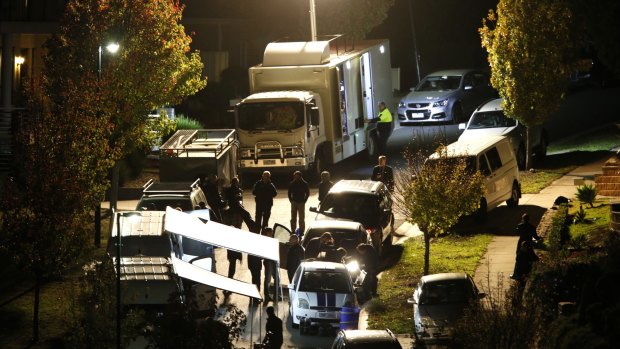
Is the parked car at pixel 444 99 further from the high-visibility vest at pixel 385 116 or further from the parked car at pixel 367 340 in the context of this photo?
the parked car at pixel 367 340

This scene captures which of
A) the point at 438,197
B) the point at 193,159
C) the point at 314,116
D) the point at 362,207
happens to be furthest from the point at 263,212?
the point at 314,116

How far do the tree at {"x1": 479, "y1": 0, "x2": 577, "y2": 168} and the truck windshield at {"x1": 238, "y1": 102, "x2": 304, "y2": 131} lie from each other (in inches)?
243

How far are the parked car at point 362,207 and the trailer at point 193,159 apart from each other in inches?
199

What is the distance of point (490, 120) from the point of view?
1549 inches

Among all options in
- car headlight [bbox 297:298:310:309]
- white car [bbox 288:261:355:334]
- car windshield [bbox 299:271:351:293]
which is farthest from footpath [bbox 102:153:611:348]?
car windshield [bbox 299:271:351:293]

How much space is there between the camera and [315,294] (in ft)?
74.5

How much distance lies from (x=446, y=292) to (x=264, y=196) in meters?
8.73

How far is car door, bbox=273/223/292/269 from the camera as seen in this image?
2559 cm

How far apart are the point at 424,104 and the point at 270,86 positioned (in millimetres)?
10200

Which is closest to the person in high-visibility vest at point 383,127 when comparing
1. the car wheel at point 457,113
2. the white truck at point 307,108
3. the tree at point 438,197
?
the white truck at point 307,108

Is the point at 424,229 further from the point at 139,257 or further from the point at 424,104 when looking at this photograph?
the point at 424,104

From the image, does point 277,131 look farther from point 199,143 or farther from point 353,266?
point 353,266

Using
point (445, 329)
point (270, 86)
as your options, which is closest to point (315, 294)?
point (445, 329)

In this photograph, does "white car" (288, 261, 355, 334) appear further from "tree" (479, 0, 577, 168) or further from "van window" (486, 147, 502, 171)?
"tree" (479, 0, 577, 168)
